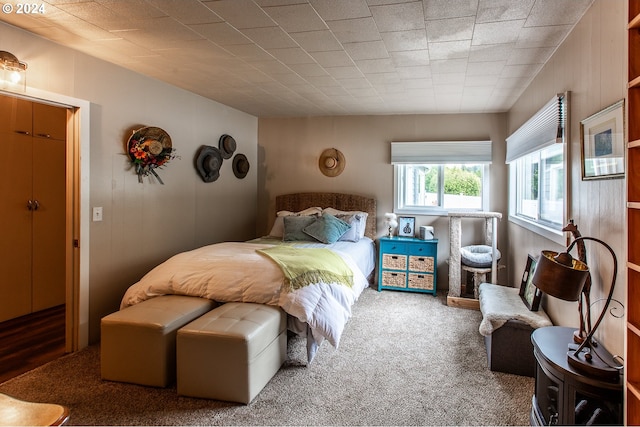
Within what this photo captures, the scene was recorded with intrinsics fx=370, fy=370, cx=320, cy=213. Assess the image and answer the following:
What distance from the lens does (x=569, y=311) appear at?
7.63 ft

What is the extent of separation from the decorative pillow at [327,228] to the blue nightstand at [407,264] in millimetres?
610

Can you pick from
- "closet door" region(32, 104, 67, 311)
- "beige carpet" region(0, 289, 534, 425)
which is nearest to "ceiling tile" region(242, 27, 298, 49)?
"beige carpet" region(0, 289, 534, 425)

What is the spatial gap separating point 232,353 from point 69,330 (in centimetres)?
162

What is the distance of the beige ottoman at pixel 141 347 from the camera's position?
2344 mm

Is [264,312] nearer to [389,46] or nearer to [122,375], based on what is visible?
[122,375]

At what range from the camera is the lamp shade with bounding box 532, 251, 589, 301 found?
1.73 metres

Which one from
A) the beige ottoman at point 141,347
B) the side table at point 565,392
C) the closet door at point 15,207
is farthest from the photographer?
the closet door at point 15,207

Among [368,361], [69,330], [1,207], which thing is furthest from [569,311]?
[1,207]

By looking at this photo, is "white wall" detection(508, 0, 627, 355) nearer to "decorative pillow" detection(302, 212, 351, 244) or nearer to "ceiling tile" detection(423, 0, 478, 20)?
"ceiling tile" detection(423, 0, 478, 20)

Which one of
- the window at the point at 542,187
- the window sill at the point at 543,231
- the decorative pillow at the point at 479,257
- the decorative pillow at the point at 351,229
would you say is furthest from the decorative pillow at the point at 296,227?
the window at the point at 542,187

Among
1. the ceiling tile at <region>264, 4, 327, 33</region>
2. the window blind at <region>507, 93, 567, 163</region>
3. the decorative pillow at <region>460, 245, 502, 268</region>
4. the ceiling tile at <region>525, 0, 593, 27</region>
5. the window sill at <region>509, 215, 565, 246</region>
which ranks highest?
the ceiling tile at <region>264, 4, 327, 33</region>

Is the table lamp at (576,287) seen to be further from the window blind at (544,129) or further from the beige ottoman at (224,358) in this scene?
the beige ottoman at (224,358)

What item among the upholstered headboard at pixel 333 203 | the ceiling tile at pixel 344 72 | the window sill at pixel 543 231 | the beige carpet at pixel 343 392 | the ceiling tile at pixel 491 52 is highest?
the ceiling tile at pixel 344 72

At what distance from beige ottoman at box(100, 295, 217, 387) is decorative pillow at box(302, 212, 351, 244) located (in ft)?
6.84
